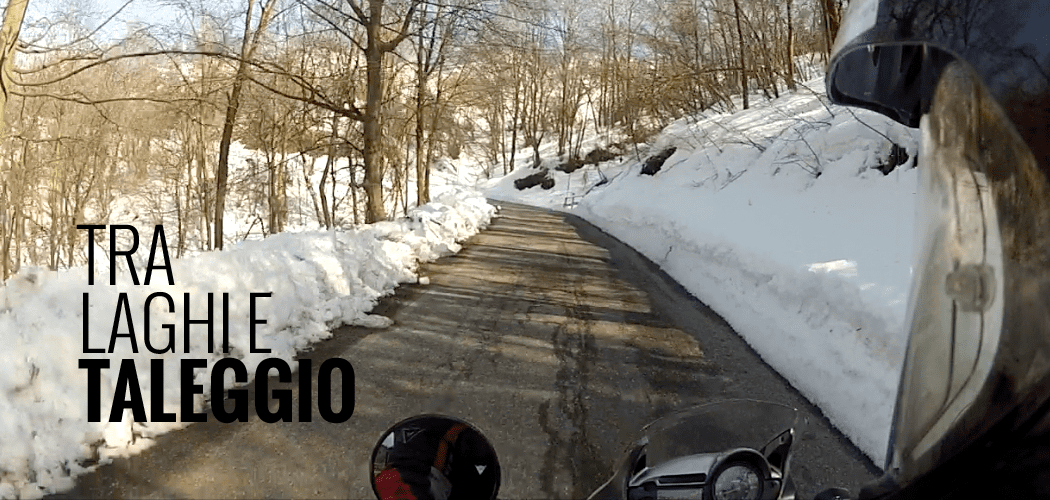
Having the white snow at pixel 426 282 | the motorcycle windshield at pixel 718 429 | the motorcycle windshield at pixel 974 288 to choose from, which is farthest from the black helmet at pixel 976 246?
the white snow at pixel 426 282

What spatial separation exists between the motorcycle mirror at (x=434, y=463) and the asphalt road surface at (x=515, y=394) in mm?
1201

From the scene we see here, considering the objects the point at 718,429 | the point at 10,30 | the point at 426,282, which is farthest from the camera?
the point at 426,282

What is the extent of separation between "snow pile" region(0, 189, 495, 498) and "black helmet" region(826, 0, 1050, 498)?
3789 millimetres

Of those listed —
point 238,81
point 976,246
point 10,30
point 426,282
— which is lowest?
point 426,282

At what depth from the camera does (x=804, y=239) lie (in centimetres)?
1052

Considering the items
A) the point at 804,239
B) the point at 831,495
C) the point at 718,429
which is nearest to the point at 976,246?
the point at 831,495

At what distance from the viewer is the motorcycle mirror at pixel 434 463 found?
178cm

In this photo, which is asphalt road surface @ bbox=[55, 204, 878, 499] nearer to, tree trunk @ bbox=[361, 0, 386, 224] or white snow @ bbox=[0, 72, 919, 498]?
white snow @ bbox=[0, 72, 919, 498]

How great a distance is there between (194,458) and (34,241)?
3206 cm

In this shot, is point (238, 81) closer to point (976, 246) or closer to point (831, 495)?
point (831, 495)

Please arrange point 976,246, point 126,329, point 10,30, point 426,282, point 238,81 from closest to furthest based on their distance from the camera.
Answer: point 976,246, point 126,329, point 10,30, point 426,282, point 238,81

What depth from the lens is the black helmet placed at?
118 centimetres

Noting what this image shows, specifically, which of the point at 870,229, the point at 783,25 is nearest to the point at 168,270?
the point at 870,229

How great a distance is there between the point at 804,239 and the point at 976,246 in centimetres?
975
